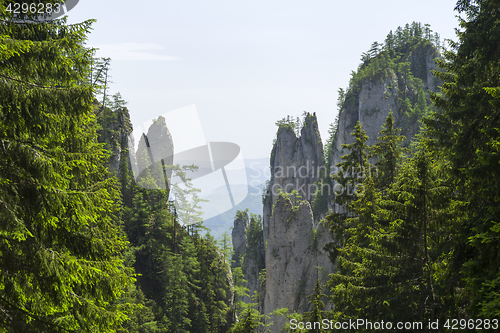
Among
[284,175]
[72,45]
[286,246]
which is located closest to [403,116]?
[284,175]

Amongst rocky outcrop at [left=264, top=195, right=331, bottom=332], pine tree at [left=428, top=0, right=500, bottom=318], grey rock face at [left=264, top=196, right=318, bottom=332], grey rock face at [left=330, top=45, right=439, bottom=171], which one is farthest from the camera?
grey rock face at [left=330, top=45, right=439, bottom=171]

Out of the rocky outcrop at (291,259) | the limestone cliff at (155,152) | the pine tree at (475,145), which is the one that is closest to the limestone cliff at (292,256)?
the rocky outcrop at (291,259)

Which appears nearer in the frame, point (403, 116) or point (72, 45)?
point (72, 45)

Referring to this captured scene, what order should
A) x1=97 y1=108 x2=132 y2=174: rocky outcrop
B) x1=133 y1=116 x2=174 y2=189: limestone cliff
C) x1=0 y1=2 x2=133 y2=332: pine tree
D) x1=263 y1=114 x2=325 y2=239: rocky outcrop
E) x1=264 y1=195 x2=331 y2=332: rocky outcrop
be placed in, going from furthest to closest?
x1=263 y1=114 x2=325 y2=239: rocky outcrop, x1=133 y1=116 x2=174 y2=189: limestone cliff, x1=97 y1=108 x2=132 y2=174: rocky outcrop, x1=264 y1=195 x2=331 y2=332: rocky outcrop, x1=0 y1=2 x2=133 y2=332: pine tree

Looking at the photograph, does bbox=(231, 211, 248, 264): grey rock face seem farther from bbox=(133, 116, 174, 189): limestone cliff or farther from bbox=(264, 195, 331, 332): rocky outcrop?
bbox=(264, 195, 331, 332): rocky outcrop

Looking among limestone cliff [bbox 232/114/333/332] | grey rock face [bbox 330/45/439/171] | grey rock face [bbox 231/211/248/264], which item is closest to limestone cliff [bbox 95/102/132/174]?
limestone cliff [bbox 232/114/333/332]

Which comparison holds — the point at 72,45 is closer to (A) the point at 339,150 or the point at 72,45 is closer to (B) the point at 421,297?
(B) the point at 421,297

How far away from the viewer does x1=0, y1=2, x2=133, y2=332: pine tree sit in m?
5.18

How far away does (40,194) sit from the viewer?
541cm

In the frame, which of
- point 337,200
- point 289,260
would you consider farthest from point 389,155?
point 289,260

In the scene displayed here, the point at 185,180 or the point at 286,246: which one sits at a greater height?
the point at 185,180

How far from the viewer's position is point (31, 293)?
17.3ft

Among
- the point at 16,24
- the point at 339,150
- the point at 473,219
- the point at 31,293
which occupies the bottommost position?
the point at 31,293

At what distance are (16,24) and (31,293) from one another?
4786mm
